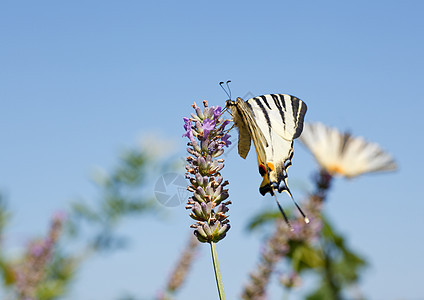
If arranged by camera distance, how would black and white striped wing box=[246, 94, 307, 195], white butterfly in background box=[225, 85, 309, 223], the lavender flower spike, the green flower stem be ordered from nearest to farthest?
the green flower stem, the lavender flower spike, white butterfly in background box=[225, 85, 309, 223], black and white striped wing box=[246, 94, 307, 195]

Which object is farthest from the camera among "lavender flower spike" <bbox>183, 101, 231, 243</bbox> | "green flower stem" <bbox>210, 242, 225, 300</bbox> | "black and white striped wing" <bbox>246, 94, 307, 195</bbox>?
"black and white striped wing" <bbox>246, 94, 307, 195</bbox>

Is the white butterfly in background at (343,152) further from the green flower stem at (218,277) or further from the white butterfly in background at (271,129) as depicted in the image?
the green flower stem at (218,277)

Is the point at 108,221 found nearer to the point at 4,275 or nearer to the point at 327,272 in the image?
the point at 4,275

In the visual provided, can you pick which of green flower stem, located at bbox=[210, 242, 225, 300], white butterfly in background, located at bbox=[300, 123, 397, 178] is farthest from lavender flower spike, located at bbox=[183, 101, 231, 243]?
white butterfly in background, located at bbox=[300, 123, 397, 178]

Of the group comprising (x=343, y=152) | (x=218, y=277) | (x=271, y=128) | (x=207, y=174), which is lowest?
(x=218, y=277)

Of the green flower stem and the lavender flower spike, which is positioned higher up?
the lavender flower spike

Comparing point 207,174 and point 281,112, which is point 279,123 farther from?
point 207,174

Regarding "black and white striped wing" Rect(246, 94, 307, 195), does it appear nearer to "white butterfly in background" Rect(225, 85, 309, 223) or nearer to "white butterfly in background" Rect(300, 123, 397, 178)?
"white butterfly in background" Rect(225, 85, 309, 223)

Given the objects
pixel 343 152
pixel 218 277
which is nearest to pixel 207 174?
pixel 218 277
